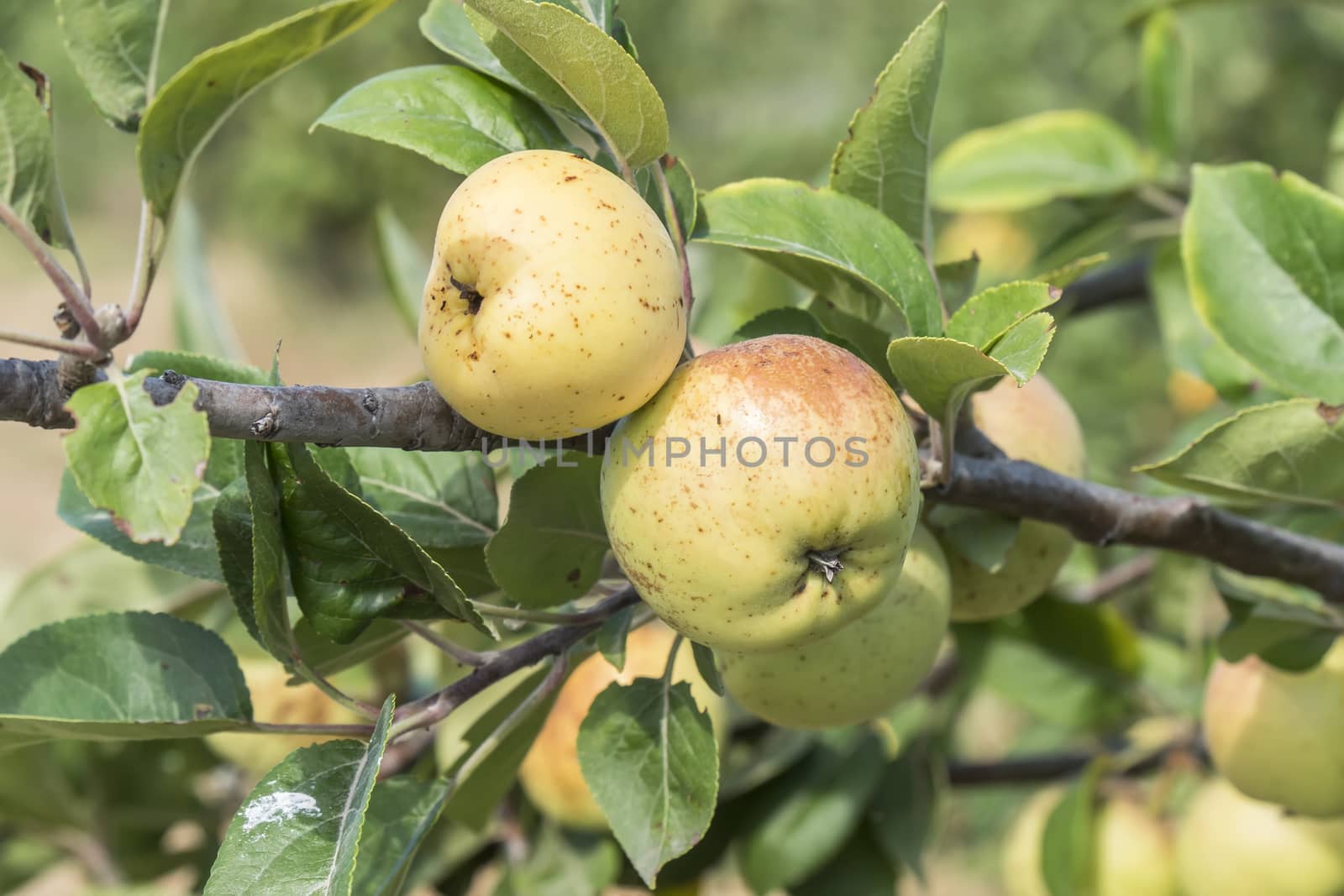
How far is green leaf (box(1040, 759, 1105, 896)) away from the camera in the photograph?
1.06m

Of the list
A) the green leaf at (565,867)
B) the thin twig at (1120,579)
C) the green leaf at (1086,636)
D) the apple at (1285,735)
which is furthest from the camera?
the thin twig at (1120,579)

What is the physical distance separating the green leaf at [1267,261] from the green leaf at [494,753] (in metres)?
0.51

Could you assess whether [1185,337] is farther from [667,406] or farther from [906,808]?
[667,406]

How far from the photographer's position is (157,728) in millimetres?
600

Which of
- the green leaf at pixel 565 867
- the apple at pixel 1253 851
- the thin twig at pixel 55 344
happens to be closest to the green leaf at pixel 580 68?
the thin twig at pixel 55 344

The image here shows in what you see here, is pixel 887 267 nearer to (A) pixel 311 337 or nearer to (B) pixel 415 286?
(B) pixel 415 286

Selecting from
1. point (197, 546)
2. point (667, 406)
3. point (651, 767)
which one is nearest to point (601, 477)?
point (667, 406)

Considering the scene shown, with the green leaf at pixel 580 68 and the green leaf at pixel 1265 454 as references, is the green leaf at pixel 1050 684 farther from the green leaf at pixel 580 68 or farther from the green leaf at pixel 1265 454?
the green leaf at pixel 580 68

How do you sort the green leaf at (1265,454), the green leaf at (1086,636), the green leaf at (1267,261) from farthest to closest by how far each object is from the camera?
the green leaf at (1086,636) < the green leaf at (1267,261) < the green leaf at (1265,454)

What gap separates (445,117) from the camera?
1.88ft

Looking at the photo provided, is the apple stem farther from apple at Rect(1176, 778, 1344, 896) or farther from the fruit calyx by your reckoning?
apple at Rect(1176, 778, 1344, 896)

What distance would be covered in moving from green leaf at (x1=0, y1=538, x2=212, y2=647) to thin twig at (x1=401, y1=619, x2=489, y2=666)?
502mm

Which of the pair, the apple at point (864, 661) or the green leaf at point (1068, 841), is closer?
the apple at point (864, 661)

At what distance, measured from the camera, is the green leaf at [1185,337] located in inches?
38.0
